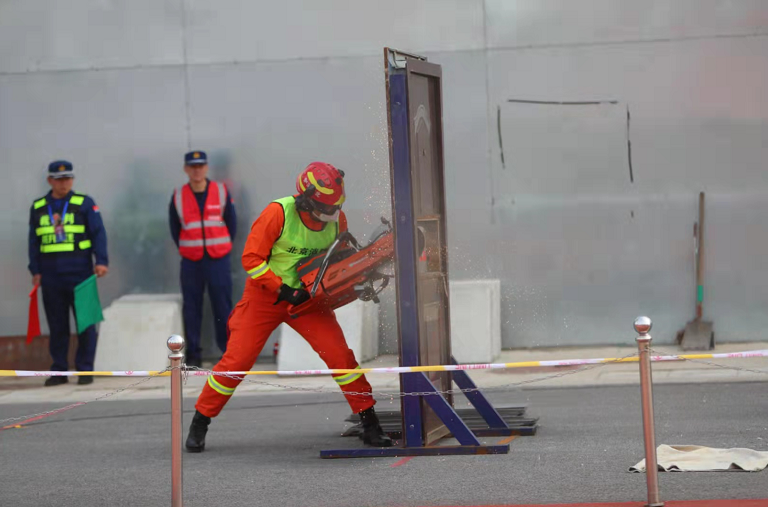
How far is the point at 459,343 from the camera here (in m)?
13.4

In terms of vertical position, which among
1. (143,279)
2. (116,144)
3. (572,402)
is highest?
(116,144)

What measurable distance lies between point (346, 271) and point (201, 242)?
5.87 m

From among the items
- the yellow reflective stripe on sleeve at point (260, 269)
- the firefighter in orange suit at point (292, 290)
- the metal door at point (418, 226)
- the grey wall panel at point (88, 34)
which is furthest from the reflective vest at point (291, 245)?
the grey wall panel at point (88, 34)

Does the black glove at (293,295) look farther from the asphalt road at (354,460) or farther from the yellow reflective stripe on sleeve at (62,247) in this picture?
the yellow reflective stripe on sleeve at (62,247)

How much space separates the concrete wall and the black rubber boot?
5359 millimetres

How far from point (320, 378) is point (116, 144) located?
372cm

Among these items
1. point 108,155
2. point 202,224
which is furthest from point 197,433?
point 108,155

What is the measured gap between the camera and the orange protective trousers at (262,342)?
863 cm

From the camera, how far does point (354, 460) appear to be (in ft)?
27.6

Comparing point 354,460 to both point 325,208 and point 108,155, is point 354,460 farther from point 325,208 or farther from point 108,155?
point 108,155

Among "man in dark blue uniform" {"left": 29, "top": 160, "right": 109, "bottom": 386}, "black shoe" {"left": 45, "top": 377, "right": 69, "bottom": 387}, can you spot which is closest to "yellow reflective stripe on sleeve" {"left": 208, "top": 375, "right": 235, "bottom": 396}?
"man in dark blue uniform" {"left": 29, "top": 160, "right": 109, "bottom": 386}

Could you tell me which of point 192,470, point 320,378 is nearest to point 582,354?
point 320,378

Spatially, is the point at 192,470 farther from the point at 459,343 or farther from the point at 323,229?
the point at 459,343

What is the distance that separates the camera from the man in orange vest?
14070 mm
